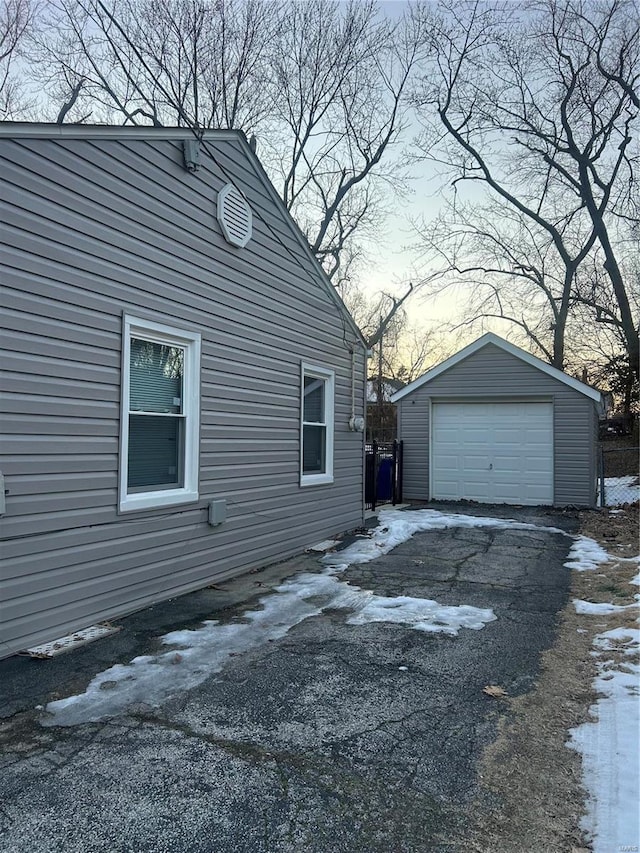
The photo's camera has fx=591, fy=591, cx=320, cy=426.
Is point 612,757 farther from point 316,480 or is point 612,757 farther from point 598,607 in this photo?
point 316,480

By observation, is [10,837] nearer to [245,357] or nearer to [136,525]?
[136,525]

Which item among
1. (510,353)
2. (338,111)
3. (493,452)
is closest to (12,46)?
(338,111)

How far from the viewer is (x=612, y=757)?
2664mm

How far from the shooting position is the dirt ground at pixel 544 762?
7.07ft

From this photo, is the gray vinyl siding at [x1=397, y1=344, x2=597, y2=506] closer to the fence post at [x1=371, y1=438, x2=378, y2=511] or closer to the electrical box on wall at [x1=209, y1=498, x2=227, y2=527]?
the fence post at [x1=371, y1=438, x2=378, y2=511]

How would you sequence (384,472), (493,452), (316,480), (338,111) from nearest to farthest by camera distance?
(316,480)
(493,452)
(384,472)
(338,111)

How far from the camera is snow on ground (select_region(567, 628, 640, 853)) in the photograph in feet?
7.08

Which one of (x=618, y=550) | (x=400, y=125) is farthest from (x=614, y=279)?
(x=618, y=550)

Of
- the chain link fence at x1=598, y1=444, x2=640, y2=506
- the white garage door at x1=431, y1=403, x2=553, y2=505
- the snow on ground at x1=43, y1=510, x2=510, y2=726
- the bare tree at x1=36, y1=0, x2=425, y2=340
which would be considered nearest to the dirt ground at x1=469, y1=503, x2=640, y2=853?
the snow on ground at x1=43, y1=510, x2=510, y2=726

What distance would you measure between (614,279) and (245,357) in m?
15.8

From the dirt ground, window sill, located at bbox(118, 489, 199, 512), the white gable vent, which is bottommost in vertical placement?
the dirt ground

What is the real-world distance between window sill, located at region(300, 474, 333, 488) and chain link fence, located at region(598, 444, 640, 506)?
655cm

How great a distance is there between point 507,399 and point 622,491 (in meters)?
4.73

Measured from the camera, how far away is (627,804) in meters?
2.30
